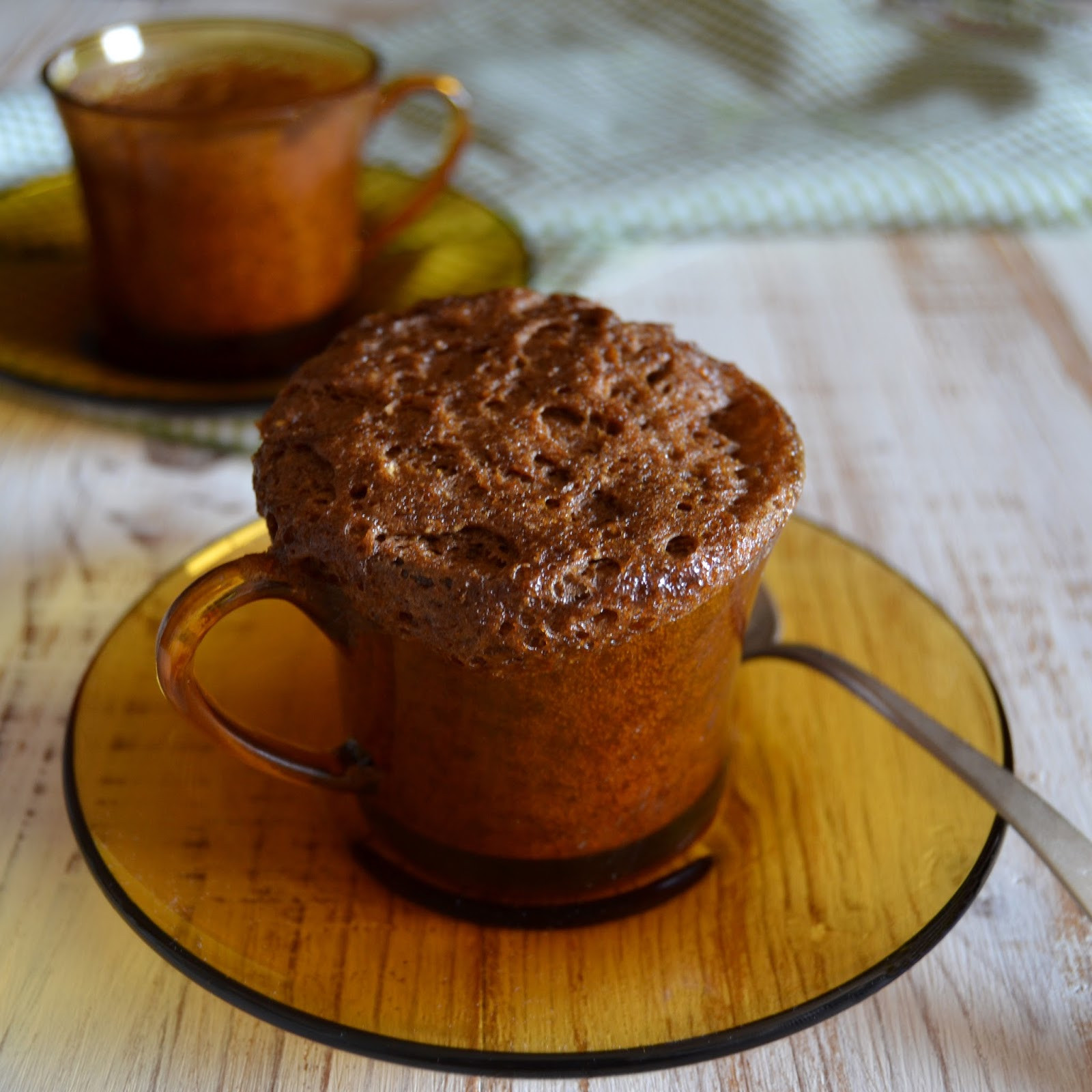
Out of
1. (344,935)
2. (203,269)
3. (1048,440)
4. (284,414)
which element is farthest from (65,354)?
(1048,440)

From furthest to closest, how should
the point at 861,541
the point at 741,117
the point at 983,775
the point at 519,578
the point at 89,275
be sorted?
1. the point at 741,117
2. the point at 89,275
3. the point at 861,541
4. the point at 983,775
5. the point at 519,578

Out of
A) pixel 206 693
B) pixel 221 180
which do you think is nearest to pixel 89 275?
pixel 221 180

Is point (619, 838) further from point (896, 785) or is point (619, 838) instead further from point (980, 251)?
point (980, 251)

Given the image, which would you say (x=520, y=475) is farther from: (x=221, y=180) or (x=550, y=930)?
(x=221, y=180)

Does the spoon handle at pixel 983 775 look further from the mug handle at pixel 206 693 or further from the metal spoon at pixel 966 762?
the mug handle at pixel 206 693

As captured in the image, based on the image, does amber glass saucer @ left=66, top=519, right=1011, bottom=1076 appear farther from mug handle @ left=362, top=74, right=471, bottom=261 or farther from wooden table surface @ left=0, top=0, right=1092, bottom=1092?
mug handle @ left=362, top=74, right=471, bottom=261

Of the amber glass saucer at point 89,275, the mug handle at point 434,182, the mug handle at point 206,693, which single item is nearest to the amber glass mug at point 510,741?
the mug handle at point 206,693
